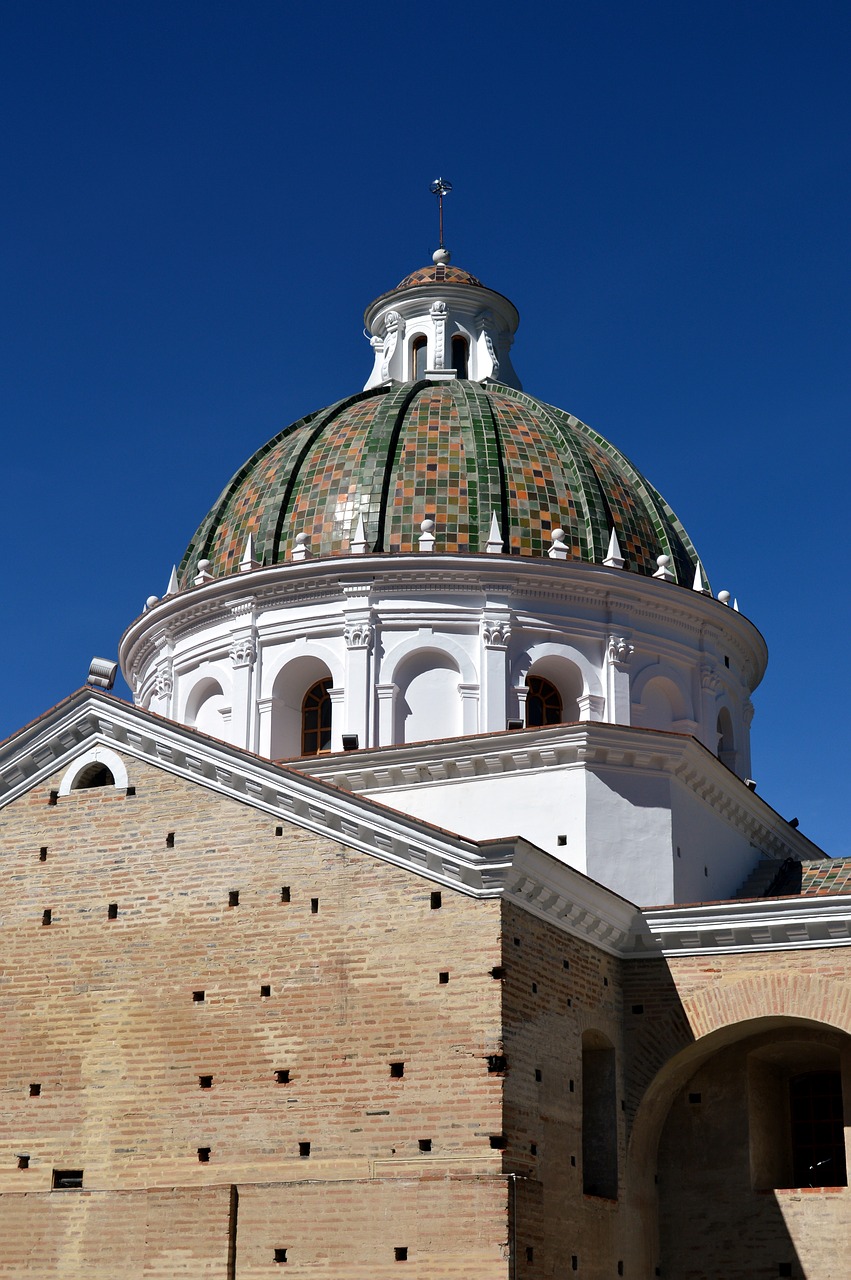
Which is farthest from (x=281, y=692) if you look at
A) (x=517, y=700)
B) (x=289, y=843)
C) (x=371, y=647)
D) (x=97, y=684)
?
(x=289, y=843)

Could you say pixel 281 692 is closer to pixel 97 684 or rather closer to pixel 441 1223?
pixel 97 684

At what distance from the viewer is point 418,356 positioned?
35844mm

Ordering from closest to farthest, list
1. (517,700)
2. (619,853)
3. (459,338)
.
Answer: (619,853) < (517,700) < (459,338)

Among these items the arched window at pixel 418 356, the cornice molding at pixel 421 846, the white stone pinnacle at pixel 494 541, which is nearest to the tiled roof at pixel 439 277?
the arched window at pixel 418 356

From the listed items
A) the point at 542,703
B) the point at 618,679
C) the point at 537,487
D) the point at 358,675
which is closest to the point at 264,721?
the point at 358,675

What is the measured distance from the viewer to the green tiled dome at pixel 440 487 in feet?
98.5

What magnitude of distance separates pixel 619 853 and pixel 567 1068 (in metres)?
4.85

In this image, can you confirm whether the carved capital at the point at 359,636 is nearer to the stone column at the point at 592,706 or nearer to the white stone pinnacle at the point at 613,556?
the stone column at the point at 592,706

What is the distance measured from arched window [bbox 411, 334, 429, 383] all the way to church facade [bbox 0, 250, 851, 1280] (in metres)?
6.18

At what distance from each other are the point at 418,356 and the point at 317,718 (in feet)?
32.0

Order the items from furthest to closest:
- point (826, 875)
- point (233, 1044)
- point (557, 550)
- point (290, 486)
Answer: point (290, 486) → point (557, 550) → point (826, 875) → point (233, 1044)

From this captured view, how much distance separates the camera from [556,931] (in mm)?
21031

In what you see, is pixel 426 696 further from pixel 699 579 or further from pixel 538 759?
pixel 699 579

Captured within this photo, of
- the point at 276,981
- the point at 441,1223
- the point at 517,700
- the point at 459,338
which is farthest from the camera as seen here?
the point at 459,338
